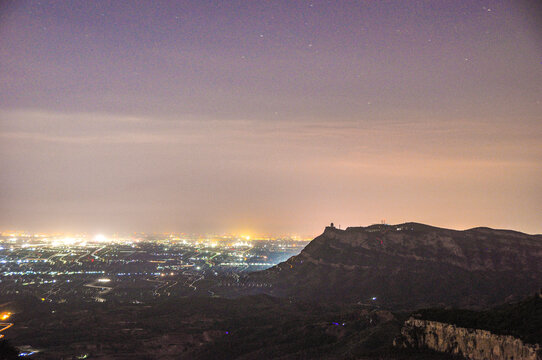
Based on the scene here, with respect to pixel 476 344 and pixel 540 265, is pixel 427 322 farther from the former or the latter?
pixel 540 265

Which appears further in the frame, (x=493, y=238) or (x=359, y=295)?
(x=493, y=238)

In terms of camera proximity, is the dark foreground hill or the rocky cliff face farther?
the dark foreground hill

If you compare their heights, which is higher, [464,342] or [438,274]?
[438,274]

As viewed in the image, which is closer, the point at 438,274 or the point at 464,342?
the point at 464,342

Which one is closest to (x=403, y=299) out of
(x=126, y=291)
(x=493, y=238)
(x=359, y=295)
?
(x=359, y=295)

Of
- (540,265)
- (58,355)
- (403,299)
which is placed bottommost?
(58,355)

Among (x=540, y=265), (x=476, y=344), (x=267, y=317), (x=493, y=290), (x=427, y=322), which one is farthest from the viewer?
(x=540, y=265)

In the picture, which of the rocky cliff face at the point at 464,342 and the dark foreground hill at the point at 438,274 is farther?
the dark foreground hill at the point at 438,274

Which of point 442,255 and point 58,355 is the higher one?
point 442,255
